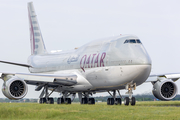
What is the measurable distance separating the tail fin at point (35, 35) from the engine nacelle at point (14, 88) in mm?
14931

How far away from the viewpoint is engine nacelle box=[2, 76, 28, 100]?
90.3ft

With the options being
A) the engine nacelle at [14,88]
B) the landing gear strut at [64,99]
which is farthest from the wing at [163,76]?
the engine nacelle at [14,88]

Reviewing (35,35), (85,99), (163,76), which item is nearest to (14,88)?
(85,99)

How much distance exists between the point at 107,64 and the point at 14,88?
7460 mm

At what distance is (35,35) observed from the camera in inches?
1748

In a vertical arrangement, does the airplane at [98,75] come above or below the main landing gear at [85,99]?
above

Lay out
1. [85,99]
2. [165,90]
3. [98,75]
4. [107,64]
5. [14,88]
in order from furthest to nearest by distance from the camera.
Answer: [85,99], [165,90], [98,75], [14,88], [107,64]

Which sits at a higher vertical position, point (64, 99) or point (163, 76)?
point (163, 76)

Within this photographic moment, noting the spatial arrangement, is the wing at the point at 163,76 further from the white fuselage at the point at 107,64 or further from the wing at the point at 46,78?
the wing at the point at 46,78

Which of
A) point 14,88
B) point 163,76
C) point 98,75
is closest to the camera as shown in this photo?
point 14,88

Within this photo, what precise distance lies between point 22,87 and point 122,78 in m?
8.03

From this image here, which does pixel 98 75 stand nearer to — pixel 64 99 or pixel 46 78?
pixel 46 78

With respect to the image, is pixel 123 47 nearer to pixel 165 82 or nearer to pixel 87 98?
pixel 165 82

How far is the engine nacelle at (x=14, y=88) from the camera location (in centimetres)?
2753
